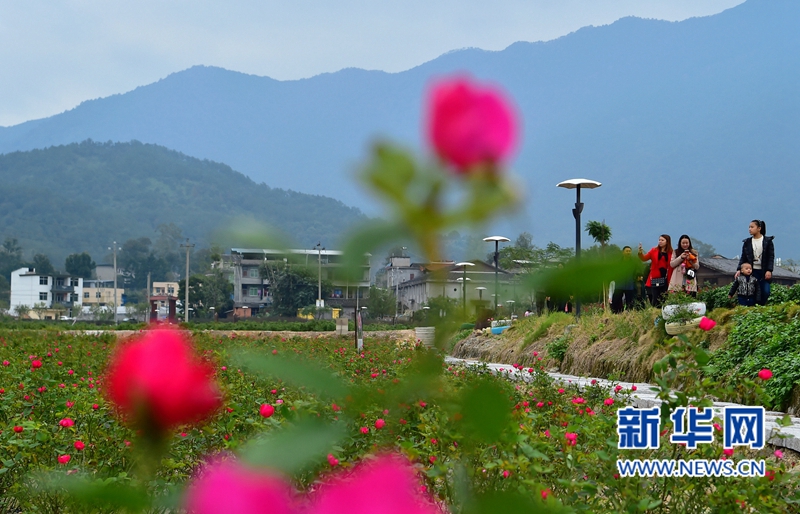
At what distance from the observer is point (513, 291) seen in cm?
50

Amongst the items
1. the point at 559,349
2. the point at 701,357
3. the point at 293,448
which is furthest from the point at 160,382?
the point at 559,349

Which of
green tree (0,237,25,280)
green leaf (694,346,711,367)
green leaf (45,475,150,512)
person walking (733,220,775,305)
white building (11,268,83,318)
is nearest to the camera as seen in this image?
green leaf (45,475,150,512)

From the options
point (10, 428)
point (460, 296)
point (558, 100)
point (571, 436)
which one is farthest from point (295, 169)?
point (10, 428)

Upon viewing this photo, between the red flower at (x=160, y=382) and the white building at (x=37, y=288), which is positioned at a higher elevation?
the red flower at (x=160, y=382)

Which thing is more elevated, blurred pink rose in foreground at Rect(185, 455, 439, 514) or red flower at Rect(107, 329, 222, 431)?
red flower at Rect(107, 329, 222, 431)

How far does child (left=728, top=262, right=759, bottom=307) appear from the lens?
858 cm

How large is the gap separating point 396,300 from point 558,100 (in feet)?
1.14

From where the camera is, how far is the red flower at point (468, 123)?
1.28 feet

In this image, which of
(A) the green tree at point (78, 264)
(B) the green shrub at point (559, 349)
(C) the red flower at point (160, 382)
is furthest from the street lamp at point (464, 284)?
(A) the green tree at point (78, 264)

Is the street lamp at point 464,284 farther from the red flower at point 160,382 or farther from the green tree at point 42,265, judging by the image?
the green tree at point 42,265

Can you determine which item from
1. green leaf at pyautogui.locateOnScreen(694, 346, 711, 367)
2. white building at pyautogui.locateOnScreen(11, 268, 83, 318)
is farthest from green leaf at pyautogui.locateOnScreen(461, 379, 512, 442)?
white building at pyautogui.locateOnScreen(11, 268, 83, 318)

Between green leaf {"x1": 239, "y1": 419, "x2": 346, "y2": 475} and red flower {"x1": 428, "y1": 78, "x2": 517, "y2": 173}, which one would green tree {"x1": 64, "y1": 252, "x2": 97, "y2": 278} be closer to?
green leaf {"x1": 239, "y1": 419, "x2": 346, "y2": 475}

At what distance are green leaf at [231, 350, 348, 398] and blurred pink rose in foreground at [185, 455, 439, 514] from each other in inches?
3.7

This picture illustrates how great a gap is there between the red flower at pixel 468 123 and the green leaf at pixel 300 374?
0.19 meters
